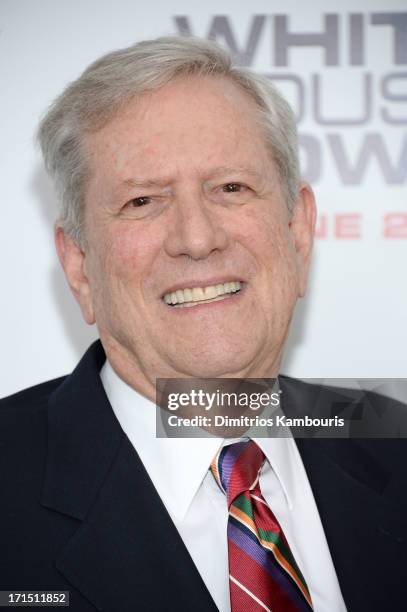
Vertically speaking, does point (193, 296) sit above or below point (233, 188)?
below

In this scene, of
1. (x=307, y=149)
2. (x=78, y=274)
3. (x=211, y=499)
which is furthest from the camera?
(x=307, y=149)

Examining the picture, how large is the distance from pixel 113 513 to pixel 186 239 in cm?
66

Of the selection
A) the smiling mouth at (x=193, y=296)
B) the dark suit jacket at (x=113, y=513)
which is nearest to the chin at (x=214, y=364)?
the smiling mouth at (x=193, y=296)

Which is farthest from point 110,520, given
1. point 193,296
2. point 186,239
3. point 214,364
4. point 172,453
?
point 186,239

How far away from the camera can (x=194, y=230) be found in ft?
6.40

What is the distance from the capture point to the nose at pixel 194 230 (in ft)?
6.40

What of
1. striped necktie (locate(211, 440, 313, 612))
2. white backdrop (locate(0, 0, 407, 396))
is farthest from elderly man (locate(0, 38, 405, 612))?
white backdrop (locate(0, 0, 407, 396))

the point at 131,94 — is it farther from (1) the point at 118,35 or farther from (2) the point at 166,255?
(1) the point at 118,35

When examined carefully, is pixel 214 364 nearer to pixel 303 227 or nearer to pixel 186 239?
pixel 186 239

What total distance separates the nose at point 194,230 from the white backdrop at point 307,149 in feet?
2.51

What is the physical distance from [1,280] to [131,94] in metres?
0.85

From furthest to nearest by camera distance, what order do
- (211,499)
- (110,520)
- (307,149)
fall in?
(307,149) < (211,499) < (110,520)

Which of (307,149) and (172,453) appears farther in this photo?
(307,149)

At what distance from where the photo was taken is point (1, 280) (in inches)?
104
